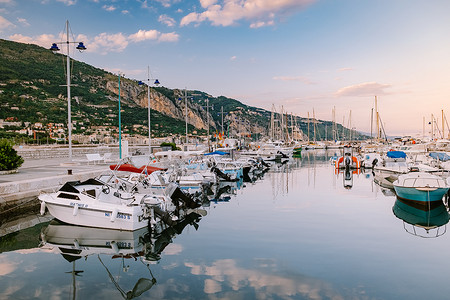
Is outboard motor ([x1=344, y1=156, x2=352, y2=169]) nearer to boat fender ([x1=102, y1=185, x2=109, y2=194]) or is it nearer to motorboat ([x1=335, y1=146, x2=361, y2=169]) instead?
motorboat ([x1=335, y1=146, x2=361, y2=169])

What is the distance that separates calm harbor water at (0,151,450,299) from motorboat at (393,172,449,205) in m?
2.40

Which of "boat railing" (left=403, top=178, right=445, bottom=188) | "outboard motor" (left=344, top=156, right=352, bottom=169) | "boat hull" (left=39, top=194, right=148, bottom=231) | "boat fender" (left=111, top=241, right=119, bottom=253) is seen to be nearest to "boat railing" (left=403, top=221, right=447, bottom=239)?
"boat railing" (left=403, top=178, right=445, bottom=188)

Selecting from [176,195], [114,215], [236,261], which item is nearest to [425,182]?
[236,261]

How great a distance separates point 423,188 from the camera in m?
17.5

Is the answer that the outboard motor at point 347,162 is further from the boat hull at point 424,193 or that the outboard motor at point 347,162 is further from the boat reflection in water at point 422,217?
the boat hull at point 424,193

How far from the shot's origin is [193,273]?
368 inches

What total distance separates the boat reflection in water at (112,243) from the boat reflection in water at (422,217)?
406 inches

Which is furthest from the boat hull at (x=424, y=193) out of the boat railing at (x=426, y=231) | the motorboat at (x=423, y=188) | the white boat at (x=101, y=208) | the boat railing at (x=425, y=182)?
the white boat at (x=101, y=208)

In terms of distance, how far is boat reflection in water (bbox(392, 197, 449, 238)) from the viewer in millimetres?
14305

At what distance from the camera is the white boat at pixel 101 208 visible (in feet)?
42.9

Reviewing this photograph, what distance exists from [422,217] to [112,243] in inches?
576

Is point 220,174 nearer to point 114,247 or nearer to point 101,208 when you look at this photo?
point 101,208

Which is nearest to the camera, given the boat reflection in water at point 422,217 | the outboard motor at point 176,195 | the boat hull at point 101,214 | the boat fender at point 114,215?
the boat fender at point 114,215

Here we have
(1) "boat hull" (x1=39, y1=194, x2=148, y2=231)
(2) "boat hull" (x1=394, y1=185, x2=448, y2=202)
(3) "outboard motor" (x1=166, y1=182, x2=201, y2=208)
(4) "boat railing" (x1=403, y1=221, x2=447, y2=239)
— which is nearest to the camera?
(1) "boat hull" (x1=39, y1=194, x2=148, y2=231)
